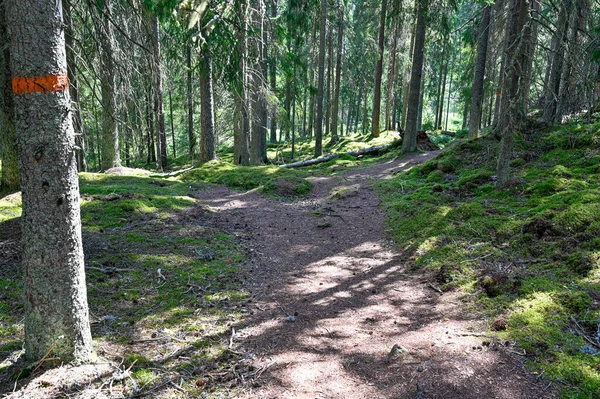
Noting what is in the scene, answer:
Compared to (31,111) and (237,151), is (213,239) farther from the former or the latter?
(237,151)

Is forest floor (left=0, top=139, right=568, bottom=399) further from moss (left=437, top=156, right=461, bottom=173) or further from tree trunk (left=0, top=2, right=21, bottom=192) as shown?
moss (left=437, top=156, right=461, bottom=173)

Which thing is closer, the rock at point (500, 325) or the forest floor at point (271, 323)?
the forest floor at point (271, 323)

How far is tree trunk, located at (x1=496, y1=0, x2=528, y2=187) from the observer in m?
6.66

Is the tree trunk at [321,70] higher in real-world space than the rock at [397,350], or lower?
higher

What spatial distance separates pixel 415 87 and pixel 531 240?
10.9 m

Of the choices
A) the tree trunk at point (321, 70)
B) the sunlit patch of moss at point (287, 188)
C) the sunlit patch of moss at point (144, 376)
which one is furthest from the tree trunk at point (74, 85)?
the tree trunk at point (321, 70)

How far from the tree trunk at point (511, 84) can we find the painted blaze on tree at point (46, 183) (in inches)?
265

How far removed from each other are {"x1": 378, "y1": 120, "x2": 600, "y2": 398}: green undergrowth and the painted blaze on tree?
3.87m

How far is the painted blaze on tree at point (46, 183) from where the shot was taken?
2.80 metres

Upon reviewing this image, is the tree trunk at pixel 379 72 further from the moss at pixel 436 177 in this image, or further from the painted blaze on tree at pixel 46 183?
the painted blaze on tree at pixel 46 183

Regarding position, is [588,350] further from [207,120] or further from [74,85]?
[207,120]

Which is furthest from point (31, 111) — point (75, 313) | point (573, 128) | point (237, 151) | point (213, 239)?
point (237, 151)

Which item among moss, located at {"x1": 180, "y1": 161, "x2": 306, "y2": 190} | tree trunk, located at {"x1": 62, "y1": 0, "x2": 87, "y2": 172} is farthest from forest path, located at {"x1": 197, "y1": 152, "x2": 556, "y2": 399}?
moss, located at {"x1": 180, "y1": 161, "x2": 306, "y2": 190}

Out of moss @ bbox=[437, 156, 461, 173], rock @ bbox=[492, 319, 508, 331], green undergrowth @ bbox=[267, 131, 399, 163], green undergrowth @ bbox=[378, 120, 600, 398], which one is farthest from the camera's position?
green undergrowth @ bbox=[267, 131, 399, 163]
